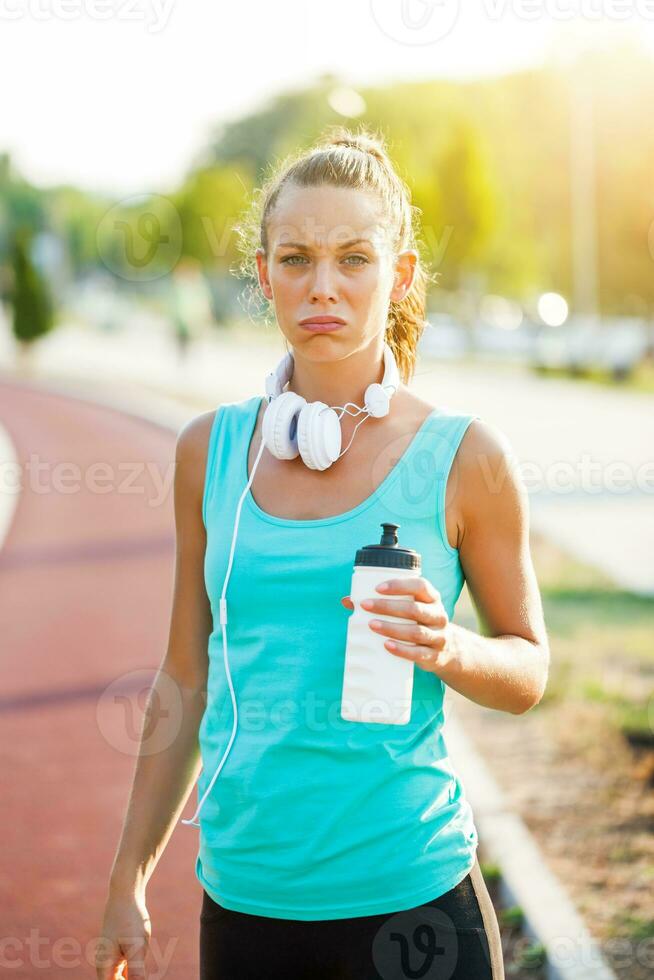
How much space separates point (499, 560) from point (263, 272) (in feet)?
2.28

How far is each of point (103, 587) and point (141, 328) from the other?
151 ft

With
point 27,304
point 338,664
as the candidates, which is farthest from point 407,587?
point 27,304

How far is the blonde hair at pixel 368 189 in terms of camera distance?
2.08m

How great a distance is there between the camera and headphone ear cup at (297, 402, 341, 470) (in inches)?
77.9

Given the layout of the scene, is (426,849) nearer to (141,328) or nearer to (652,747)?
(652,747)

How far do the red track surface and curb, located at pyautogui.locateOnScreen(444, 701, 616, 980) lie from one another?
1101 mm

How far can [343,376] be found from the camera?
2102 millimetres

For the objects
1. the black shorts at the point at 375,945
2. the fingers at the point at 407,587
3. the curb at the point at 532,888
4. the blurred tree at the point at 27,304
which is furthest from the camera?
the blurred tree at the point at 27,304

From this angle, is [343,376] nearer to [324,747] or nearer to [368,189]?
[368,189]

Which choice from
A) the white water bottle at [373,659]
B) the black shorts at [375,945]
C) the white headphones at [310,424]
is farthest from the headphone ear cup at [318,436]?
the black shorts at [375,945]

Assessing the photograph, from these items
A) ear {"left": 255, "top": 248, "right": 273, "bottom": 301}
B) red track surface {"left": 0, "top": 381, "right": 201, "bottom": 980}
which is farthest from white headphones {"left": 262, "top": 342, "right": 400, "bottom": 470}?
red track surface {"left": 0, "top": 381, "right": 201, "bottom": 980}

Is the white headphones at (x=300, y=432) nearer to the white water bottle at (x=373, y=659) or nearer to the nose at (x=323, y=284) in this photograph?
the nose at (x=323, y=284)

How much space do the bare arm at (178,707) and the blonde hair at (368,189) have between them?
1.37ft

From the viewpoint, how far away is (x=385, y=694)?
1.70 metres
